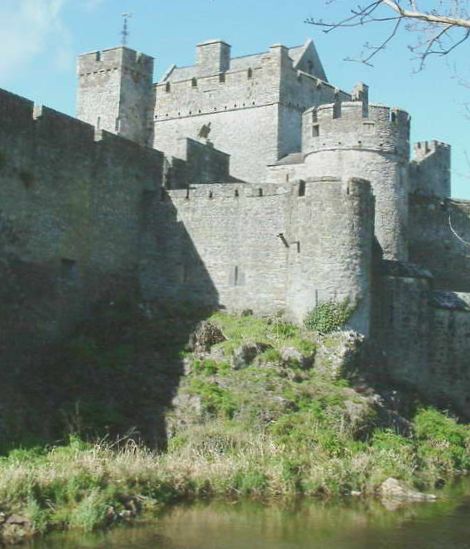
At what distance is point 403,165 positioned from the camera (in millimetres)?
28922

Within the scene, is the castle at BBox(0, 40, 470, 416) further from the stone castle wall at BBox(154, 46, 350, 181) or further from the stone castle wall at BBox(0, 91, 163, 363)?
the stone castle wall at BBox(154, 46, 350, 181)

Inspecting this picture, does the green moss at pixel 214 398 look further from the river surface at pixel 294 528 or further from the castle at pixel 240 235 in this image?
the river surface at pixel 294 528

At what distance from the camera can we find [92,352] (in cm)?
2328

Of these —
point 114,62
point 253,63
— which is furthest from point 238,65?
point 114,62

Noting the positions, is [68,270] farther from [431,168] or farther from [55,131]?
[431,168]

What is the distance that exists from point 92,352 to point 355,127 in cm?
1030

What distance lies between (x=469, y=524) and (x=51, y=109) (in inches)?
531

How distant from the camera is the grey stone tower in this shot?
114 feet

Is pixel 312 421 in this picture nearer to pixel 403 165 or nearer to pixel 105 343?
pixel 105 343

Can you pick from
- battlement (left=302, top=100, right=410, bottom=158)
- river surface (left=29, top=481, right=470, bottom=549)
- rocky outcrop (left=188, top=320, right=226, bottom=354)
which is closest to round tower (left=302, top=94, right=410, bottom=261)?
battlement (left=302, top=100, right=410, bottom=158)

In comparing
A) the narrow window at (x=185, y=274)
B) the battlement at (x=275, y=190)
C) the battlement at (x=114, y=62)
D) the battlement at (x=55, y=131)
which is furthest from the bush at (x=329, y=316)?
the battlement at (x=114, y=62)

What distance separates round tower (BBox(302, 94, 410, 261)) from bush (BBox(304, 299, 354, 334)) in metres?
4.72

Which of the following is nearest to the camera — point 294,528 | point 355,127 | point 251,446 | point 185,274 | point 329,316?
point 294,528

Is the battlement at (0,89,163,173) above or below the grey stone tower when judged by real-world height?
below
